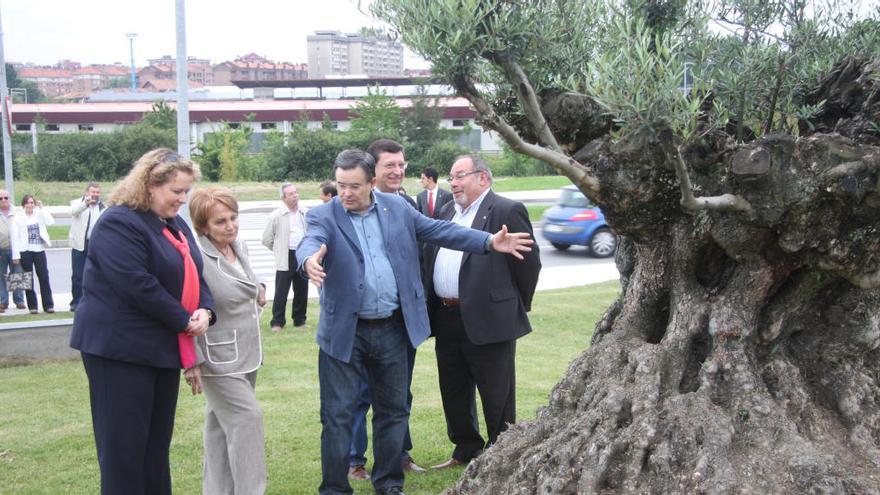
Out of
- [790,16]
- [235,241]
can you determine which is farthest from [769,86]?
[235,241]

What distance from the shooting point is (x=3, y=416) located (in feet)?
29.3

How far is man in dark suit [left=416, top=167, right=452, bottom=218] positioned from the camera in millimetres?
8367

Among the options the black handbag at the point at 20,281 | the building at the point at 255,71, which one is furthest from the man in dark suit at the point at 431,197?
the building at the point at 255,71

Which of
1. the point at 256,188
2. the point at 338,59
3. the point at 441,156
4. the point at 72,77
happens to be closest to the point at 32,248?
the point at 256,188

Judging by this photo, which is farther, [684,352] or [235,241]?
[235,241]

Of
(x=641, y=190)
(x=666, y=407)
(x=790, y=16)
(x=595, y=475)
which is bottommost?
(x=595, y=475)

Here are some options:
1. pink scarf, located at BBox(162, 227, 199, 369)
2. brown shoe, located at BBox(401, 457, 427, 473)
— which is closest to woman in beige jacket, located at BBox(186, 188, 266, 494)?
pink scarf, located at BBox(162, 227, 199, 369)

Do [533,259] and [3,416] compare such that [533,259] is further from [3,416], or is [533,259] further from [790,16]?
[3,416]

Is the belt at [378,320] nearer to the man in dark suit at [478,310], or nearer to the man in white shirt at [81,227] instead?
the man in dark suit at [478,310]

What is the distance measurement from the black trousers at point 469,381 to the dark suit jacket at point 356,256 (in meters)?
0.71

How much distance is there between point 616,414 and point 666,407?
0.29 m

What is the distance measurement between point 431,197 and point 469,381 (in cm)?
251

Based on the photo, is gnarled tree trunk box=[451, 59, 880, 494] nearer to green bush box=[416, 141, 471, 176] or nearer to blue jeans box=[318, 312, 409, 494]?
blue jeans box=[318, 312, 409, 494]

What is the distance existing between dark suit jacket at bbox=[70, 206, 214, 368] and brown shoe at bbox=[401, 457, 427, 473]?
251 cm
